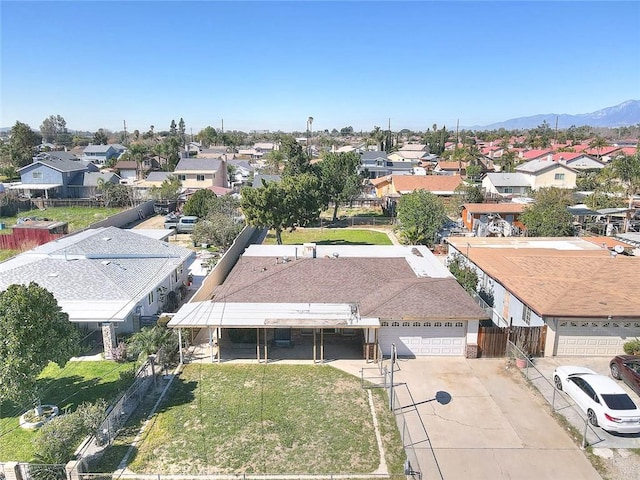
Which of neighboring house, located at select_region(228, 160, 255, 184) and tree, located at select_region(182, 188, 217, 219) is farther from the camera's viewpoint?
neighboring house, located at select_region(228, 160, 255, 184)

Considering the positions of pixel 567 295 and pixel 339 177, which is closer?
pixel 567 295

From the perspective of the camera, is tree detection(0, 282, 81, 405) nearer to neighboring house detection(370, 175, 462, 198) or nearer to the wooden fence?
the wooden fence

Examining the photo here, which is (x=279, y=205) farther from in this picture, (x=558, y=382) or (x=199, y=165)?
(x=199, y=165)

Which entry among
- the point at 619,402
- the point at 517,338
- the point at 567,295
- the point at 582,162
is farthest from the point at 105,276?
the point at 582,162

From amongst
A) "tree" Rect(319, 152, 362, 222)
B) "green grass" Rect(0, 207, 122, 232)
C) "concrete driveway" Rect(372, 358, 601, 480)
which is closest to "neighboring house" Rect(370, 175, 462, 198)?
"tree" Rect(319, 152, 362, 222)

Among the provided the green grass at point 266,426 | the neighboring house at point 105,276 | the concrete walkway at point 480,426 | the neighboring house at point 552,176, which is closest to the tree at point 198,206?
the neighboring house at point 105,276
